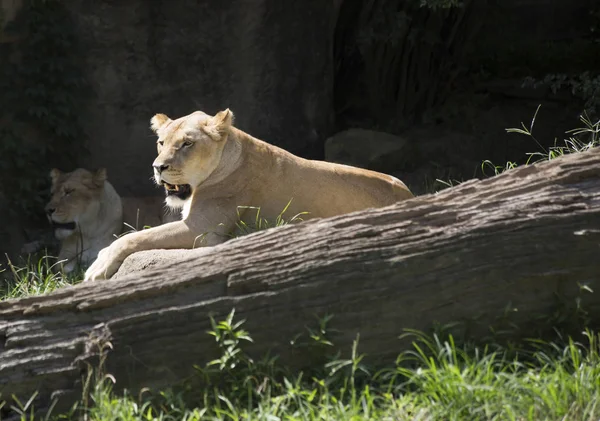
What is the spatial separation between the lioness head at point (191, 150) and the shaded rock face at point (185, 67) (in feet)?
Answer: 15.1

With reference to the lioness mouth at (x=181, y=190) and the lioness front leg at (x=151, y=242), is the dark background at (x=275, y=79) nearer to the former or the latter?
the lioness mouth at (x=181, y=190)

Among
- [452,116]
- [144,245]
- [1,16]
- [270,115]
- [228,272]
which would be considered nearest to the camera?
[228,272]

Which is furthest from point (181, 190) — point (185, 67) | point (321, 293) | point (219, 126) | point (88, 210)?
point (185, 67)

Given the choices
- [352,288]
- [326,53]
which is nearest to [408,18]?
[326,53]

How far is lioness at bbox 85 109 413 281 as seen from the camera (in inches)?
236

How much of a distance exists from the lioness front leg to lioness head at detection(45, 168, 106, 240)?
329cm

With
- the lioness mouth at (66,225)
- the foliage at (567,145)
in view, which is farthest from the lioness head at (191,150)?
the lioness mouth at (66,225)

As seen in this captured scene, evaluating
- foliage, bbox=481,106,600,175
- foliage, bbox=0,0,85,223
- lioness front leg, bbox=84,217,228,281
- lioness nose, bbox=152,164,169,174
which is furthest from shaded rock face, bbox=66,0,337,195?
lioness front leg, bbox=84,217,228,281

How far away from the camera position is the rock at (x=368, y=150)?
10703 mm

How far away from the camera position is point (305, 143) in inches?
441

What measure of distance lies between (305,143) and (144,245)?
5484mm

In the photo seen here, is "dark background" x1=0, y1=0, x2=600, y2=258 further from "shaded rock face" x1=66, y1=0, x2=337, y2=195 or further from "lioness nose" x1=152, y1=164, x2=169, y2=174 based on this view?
"lioness nose" x1=152, y1=164, x2=169, y2=174

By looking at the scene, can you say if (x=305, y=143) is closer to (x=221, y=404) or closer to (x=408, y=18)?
(x=408, y=18)

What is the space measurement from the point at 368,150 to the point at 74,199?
3265 millimetres
